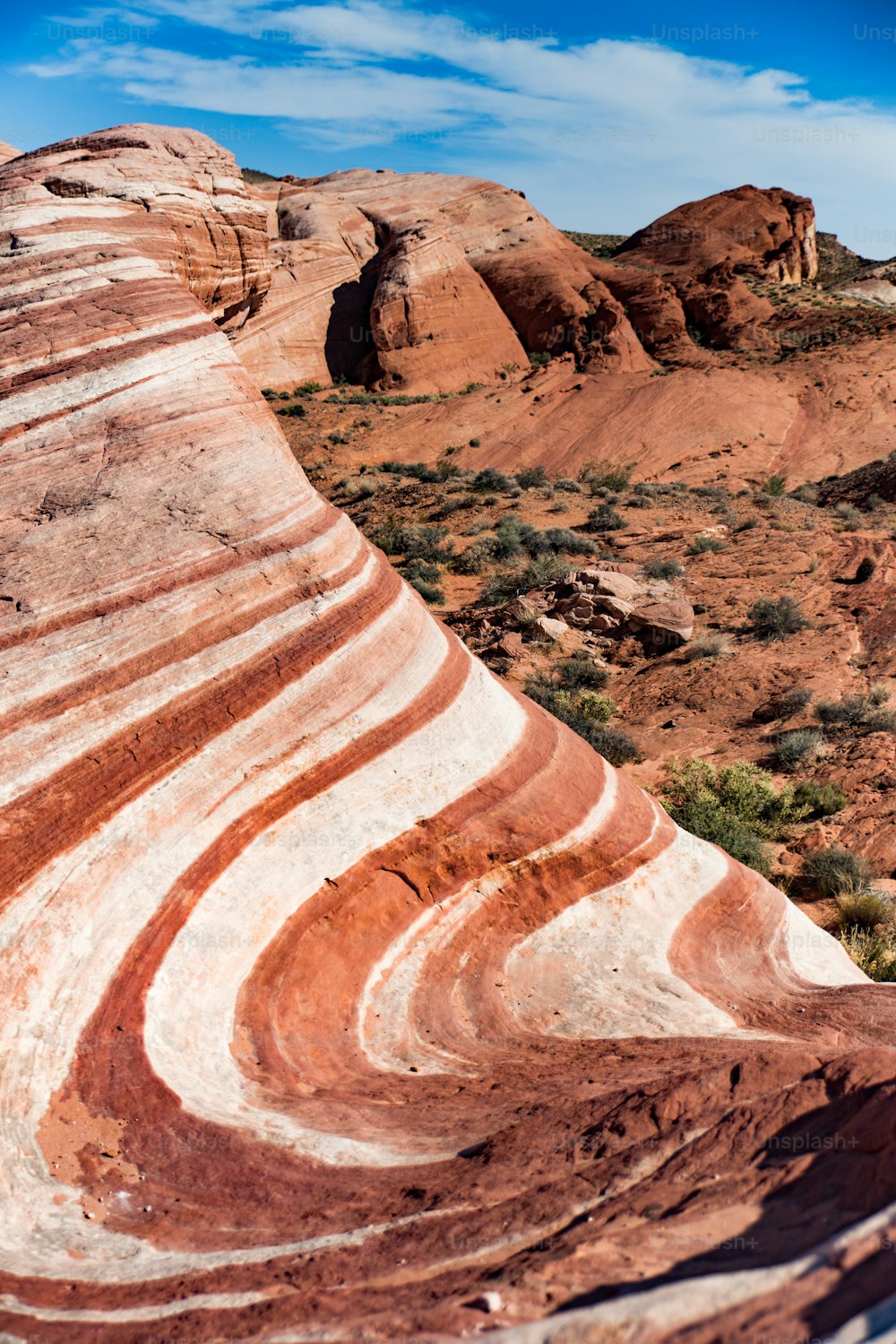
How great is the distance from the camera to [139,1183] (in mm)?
3824

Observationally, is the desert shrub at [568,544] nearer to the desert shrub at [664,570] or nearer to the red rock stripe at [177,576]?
the desert shrub at [664,570]

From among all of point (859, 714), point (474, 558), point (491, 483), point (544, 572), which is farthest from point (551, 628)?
point (491, 483)

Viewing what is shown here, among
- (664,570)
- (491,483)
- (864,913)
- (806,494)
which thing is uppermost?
(806,494)

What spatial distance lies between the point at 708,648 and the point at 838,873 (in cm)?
682

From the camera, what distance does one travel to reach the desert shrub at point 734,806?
11148 mm

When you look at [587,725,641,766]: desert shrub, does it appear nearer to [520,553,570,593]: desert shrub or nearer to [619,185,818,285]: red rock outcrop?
[520,553,570,593]: desert shrub

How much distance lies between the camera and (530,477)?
30.4 m

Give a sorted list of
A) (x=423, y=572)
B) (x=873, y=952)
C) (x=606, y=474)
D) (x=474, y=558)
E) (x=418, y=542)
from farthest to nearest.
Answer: (x=606, y=474)
(x=418, y=542)
(x=474, y=558)
(x=423, y=572)
(x=873, y=952)

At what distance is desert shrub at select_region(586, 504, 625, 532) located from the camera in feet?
81.9

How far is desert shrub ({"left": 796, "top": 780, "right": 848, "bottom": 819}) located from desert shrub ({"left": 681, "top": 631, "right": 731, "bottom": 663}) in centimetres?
456

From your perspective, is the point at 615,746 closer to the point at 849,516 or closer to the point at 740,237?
the point at 849,516

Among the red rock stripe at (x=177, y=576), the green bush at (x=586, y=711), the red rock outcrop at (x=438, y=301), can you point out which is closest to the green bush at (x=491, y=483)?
the red rock outcrop at (x=438, y=301)

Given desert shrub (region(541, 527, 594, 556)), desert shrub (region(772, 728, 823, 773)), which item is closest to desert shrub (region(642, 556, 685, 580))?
desert shrub (region(541, 527, 594, 556))

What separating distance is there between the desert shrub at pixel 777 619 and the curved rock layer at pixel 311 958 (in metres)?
10.5
